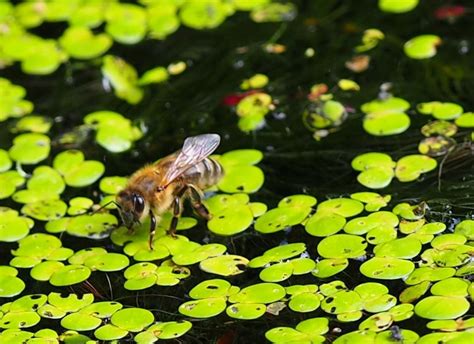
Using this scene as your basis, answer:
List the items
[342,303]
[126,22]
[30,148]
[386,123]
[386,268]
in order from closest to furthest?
1. [342,303]
2. [386,268]
3. [386,123]
4. [30,148]
5. [126,22]

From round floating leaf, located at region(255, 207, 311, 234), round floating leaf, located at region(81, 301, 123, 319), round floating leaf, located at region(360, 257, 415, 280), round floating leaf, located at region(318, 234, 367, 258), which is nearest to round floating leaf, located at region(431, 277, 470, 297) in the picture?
round floating leaf, located at region(360, 257, 415, 280)

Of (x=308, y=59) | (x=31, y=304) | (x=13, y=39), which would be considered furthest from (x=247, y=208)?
(x=13, y=39)

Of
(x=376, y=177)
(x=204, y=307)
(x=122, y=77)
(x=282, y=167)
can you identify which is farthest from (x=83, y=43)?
(x=204, y=307)

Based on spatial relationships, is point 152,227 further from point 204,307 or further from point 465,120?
point 465,120

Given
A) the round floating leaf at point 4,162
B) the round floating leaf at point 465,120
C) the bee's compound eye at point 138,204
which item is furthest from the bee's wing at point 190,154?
the round floating leaf at point 465,120

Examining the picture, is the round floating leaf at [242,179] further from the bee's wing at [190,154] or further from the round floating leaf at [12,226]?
the round floating leaf at [12,226]

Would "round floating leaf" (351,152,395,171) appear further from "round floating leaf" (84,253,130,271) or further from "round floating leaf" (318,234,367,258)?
"round floating leaf" (84,253,130,271)
